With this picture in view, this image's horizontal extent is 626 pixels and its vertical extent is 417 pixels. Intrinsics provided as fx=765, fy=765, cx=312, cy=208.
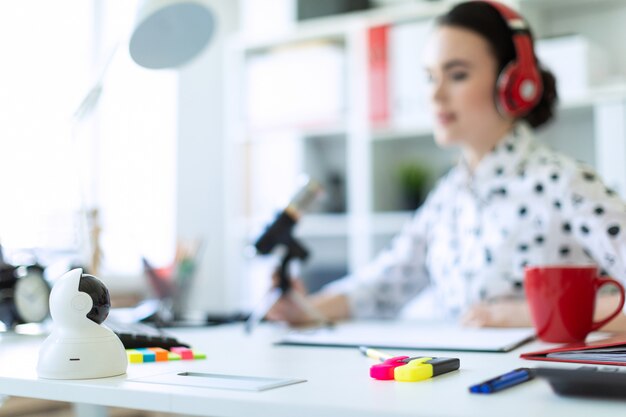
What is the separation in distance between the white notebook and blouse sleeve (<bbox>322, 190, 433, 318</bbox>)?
0.99 ft

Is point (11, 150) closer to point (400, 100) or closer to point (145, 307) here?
point (145, 307)

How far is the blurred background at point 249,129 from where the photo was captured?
7.92 ft

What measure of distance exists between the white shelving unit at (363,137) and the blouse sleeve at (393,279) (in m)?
0.69

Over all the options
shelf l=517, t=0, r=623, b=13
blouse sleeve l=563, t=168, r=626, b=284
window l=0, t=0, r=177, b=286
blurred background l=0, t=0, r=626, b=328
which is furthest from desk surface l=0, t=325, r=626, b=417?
shelf l=517, t=0, r=623, b=13

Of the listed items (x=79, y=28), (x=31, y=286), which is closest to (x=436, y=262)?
(x=31, y=286)

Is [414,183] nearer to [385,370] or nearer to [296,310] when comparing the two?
[296,310]

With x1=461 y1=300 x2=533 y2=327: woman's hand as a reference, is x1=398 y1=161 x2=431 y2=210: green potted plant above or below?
above

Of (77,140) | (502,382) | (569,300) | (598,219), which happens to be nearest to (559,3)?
(598,219)

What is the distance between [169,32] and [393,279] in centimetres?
75

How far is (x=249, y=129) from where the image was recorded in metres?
3.02

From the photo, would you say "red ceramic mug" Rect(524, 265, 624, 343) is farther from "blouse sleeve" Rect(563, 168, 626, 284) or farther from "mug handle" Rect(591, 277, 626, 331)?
"blouse sleeve" Rect(563, 168, 626, 284)

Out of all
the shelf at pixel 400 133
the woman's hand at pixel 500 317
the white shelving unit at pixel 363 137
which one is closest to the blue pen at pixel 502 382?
the woman's hand at pixel 500 317

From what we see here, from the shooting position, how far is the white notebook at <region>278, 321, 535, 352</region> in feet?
3.19

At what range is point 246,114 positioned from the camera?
305cm
